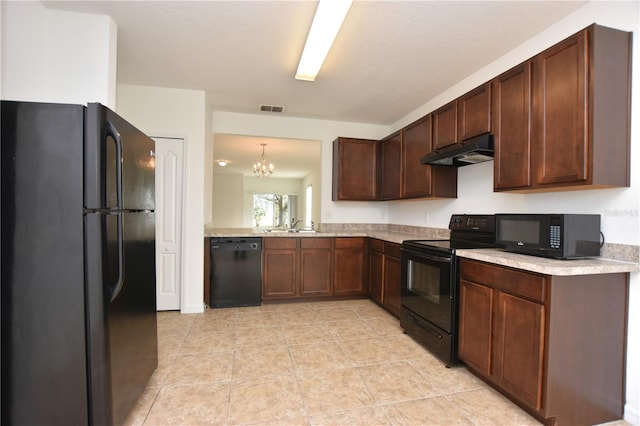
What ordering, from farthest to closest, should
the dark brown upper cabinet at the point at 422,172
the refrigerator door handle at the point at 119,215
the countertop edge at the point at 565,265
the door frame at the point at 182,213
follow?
the door frame at the point at 182,213 → the dark brown upper cabinet at the point at 422,172 → the countertop edge at the point at 565,265 → the refrigerator door handle at the point at 119,215

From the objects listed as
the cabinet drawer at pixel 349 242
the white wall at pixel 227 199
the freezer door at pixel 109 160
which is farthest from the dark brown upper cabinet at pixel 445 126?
the white wall at pixel 227 199

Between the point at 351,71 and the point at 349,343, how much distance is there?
101 inches

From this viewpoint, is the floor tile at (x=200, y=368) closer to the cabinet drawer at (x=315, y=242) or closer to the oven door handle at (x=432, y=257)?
the cabinet drawer at (x=315, y=242)

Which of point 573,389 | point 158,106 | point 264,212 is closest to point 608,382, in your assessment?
point 573,389

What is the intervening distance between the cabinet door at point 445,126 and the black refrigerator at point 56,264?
2.65 metres

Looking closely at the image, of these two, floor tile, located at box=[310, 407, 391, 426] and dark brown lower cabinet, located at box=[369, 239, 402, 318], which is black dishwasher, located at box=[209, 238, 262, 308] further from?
floor tile, located at box=[310, 407, 391, 426]

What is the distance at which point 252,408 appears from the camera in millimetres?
1813

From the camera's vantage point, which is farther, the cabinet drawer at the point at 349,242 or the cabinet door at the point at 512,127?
the cabinet drawer at the point at 349,242

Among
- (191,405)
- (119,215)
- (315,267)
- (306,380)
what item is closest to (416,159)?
(315,267)

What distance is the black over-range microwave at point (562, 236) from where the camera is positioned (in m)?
1.76

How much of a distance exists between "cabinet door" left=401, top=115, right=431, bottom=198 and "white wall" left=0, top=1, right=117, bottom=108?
2.85 m

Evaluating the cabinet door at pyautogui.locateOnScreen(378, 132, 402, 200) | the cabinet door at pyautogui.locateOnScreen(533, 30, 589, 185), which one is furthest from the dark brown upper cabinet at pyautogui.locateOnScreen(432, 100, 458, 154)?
the cabinet door at pyautogui.locateOnScreen(533, 30, 589, 185)

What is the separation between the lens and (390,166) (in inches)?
156

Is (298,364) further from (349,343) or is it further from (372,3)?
(372,3)
